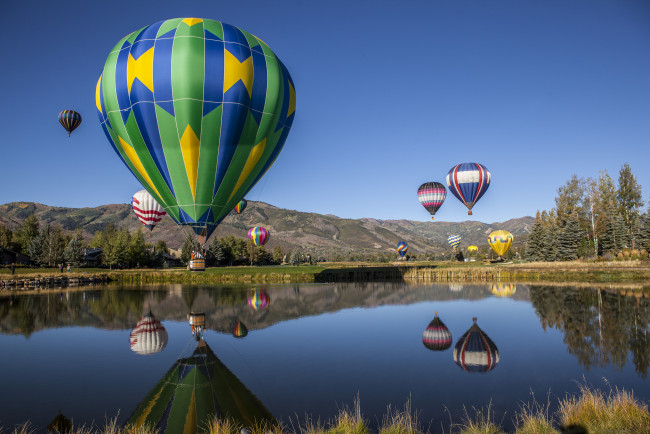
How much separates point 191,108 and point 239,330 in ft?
34.1

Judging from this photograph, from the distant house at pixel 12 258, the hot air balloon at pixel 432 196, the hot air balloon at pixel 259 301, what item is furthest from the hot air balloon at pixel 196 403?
the distant house at pixel 12 258

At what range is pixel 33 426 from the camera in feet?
30.0

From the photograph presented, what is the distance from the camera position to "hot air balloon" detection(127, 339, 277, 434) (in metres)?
9.31

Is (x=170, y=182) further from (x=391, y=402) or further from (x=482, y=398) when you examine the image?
(x=482, y=398)

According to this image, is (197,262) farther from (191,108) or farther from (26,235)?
(26,235)

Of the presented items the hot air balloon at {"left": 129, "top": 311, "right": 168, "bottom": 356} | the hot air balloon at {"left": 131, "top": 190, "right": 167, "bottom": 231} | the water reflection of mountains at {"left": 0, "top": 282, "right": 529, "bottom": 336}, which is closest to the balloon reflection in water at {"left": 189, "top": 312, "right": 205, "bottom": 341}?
the water reflection of mountains at {"left": 0, "top": 282, "right": 529, "bottom": 336}

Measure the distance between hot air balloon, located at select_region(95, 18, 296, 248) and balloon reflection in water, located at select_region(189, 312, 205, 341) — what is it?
4.58m

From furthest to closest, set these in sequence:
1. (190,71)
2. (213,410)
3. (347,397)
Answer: (190,71), (347,397), (213,410)

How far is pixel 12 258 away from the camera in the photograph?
7931cm

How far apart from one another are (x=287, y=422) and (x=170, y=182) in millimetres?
11849

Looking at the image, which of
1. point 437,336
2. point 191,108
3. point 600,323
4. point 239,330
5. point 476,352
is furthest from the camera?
point 239,330

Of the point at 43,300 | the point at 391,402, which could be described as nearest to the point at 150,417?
the point at 391,402

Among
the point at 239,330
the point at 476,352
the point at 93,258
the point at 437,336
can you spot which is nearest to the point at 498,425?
the point at 476,352

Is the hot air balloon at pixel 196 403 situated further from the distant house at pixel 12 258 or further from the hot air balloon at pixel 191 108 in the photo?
the distant house at pixel 12 258
